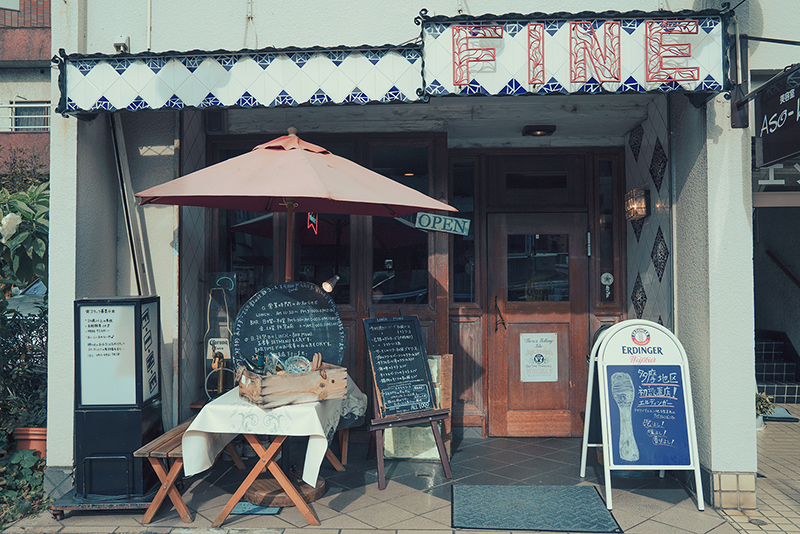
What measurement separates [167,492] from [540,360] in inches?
132

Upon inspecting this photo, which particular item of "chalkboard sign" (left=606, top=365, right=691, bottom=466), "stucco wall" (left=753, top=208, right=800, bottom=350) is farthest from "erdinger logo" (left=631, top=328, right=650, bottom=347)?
"stucco wall" (left=753, top=208, right=800, bottom=350)

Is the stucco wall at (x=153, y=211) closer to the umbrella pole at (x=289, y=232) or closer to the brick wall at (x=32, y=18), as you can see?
the umbrella pole at (x=289, y=232)

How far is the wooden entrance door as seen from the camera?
541 cm

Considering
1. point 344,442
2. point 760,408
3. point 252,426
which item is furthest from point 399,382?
point 760,408

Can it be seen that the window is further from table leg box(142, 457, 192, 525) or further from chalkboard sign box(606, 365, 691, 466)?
chalkboard sign box(606, 365, 691, 466)

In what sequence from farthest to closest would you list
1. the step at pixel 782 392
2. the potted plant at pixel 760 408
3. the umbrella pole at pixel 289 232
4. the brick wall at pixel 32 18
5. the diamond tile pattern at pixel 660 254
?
1. the brick wall at pixel 32 18
2. the step at pixel 782 392
3. the potted plant at pixel 760 408
4. the diamond tile pattern at pixel 660 254
5. the umbrella pole at pixel 289 232

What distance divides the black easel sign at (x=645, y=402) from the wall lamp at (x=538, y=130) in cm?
194

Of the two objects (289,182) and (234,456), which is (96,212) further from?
(234,456)

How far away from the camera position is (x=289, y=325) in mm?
3938

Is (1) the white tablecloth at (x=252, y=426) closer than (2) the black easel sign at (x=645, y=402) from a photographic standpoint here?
Yes

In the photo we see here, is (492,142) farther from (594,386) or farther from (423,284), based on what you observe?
(594,386)

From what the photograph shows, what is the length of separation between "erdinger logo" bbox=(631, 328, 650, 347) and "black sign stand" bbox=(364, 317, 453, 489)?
57.2 inches

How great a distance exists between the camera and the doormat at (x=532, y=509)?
3500mm

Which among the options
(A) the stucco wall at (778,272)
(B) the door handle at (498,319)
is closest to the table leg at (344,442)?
A: (B) the door handle at (498,319)
